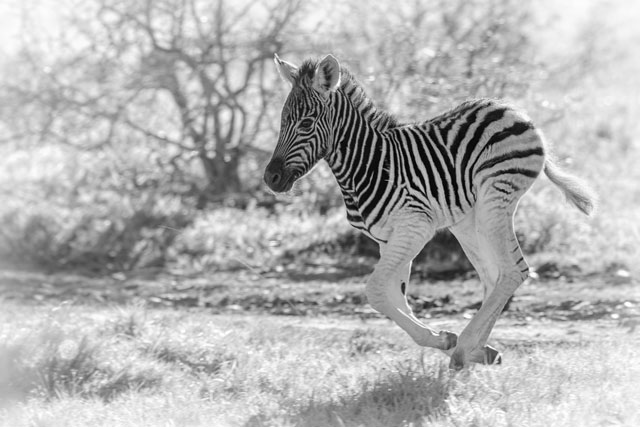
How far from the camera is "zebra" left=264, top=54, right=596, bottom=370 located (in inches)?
236

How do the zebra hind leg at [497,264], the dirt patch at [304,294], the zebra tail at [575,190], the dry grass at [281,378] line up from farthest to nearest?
the dirt patch at [304,294], the zebra tail at [575,190], the zebra hind leg at [497,264], the dry grass at [281,378]

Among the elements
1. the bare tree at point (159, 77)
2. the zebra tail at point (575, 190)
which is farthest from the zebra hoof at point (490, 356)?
the bare tree at point (159, 77)

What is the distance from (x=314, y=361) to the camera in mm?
6320

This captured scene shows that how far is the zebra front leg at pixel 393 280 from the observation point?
5875mm

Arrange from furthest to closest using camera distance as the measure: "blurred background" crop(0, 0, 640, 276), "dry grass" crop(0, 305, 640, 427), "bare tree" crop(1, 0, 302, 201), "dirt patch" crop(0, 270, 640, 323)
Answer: "bare tree" crop(1, 0, 302, 201) → "blurred background" crop(0, 0, 640, 276) → "dirt patch" crop(0, 270, 640, 323) → "dry grass" crop(0, 305, 640, 427)

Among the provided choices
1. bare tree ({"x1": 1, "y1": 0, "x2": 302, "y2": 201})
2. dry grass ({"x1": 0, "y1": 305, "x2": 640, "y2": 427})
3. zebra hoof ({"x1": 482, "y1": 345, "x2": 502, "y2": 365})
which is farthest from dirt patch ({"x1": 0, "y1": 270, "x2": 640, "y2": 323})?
bare tree ({"x1": 1, "y1": 0, "x2": 302, "y2": 201})

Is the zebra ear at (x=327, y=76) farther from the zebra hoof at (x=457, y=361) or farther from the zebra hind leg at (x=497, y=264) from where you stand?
the zebra hoof at (x=457, y=361)

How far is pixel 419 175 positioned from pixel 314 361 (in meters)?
1.53

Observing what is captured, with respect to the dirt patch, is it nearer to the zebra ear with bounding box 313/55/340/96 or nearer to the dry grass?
the dry grass

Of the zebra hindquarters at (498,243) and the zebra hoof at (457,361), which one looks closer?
the zebra hoof at (457,361)

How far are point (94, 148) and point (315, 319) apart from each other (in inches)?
241

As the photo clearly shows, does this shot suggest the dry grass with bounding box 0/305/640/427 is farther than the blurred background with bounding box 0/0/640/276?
No

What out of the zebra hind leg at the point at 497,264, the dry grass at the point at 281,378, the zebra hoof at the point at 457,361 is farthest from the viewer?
the zebra hind leg at the point at 497,264

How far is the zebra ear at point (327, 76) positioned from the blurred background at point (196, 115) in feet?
16.7
